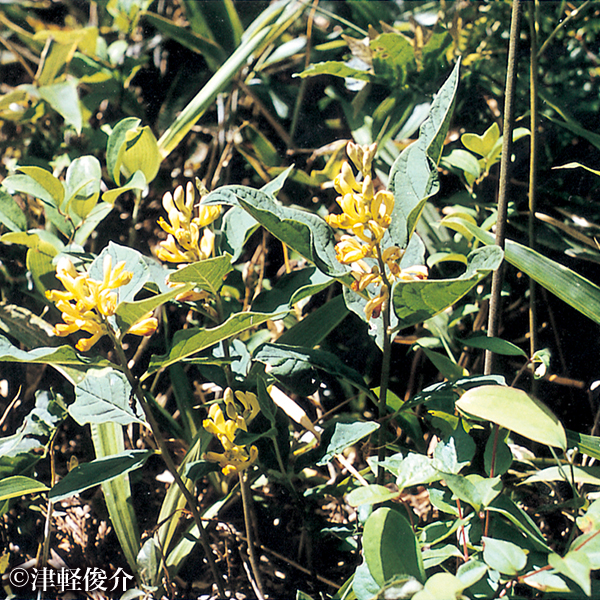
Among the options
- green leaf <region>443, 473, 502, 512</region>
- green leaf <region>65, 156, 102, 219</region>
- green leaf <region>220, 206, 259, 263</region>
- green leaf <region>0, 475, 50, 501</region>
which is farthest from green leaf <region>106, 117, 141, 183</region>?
green leaf <region>443, 473, 502, 512</region>

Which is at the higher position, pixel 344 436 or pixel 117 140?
pixel 117 140

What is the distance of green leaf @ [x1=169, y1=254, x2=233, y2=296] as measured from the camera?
1.96 ft

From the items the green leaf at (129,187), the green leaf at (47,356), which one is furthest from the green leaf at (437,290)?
the green leaf at (129,187)

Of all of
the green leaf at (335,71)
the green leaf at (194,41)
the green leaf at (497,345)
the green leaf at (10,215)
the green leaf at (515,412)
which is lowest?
the green leaf at (497,345)

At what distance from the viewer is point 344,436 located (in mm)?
643

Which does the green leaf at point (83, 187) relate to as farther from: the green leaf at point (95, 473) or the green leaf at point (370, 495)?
the green leaf at point (370, 495)

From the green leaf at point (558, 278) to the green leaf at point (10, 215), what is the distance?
2.64 ft

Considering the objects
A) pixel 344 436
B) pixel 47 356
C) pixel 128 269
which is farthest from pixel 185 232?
pixel 344 436

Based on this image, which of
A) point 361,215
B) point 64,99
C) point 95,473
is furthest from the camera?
point 64,99

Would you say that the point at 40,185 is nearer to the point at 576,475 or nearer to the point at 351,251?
the point at 351,251

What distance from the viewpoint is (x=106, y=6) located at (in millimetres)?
1379

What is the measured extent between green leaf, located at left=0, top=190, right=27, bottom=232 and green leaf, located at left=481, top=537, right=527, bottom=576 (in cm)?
87

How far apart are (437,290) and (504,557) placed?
0.25 meters

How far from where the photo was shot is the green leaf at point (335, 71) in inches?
38.0
